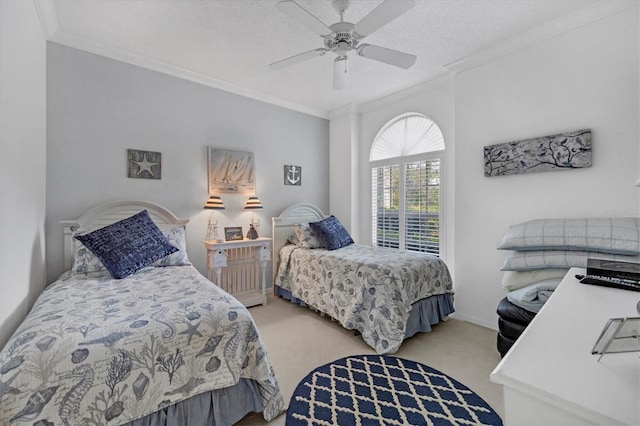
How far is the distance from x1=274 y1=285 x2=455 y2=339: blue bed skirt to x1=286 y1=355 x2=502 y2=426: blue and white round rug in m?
0.42

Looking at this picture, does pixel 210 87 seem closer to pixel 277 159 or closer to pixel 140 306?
pixel 277 159

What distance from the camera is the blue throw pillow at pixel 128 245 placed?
2270 mm

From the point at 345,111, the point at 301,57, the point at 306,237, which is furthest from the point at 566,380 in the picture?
the point at 345,111

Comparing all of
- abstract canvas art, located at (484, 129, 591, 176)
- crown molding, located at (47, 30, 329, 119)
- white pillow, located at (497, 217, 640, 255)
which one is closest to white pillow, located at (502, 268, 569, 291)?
white pillow, located at (497, 217, 640, 255)

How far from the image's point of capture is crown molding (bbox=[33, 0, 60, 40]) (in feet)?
6.88

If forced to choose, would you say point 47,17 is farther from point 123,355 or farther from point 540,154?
point 540,154

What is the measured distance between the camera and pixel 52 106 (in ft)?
8.34

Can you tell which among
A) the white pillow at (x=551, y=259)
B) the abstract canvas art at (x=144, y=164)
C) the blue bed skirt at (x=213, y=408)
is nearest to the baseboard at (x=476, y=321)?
the white pillow at (x=551, y=259)

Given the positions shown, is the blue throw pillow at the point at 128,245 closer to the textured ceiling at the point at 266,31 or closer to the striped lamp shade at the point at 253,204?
the striped lamp shade at the point at 253,204

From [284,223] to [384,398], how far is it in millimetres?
2598

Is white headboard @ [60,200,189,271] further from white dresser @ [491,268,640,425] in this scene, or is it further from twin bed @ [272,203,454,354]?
white dresser @ [491,268,640,425]

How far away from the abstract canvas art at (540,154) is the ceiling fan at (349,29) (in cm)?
129

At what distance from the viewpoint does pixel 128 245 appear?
240 cm

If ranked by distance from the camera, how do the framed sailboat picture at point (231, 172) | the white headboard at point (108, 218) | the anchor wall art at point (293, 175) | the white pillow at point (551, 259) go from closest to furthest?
the white pillow at point (551, 259), the white headboard at point (108, 218), the framed sailboat picture at point (231, 172), the anchor wall art at point (293, 175)
